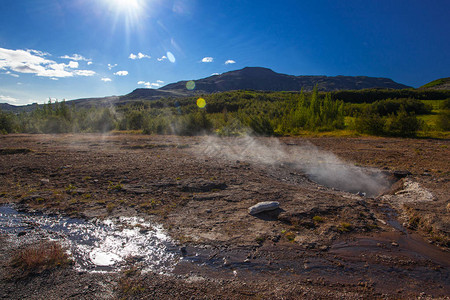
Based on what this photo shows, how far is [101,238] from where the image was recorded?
4.27 meters

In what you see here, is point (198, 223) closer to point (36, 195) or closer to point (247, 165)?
point (36, 195)

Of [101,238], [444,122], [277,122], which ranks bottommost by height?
[101,238]

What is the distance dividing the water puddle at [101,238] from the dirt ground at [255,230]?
0.76 feet

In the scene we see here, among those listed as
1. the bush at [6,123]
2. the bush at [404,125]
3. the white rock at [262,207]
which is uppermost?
the bush at [6,123]

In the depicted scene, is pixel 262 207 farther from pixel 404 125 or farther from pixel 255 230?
pixel 404 125

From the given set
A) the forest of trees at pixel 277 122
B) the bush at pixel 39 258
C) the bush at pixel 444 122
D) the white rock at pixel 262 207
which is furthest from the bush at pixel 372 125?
the bush at pixel 39 258

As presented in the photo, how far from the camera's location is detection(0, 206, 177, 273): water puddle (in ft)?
11.8

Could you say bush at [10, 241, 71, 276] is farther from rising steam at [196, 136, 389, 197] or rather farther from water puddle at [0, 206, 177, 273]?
rising steam at [196, 136, 389, 197]

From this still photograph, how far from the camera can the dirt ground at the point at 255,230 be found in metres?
3.02

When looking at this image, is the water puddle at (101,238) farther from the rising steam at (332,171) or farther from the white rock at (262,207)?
the rising steam at (332,171)

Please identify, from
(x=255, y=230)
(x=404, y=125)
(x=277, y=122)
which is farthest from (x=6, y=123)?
(x=404, y=125)

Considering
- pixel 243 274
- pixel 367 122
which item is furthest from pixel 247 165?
pixel 367 122

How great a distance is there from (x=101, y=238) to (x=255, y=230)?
2.98 meters

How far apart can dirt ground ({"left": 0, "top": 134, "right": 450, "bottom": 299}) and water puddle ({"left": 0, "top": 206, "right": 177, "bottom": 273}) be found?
0.23 m
